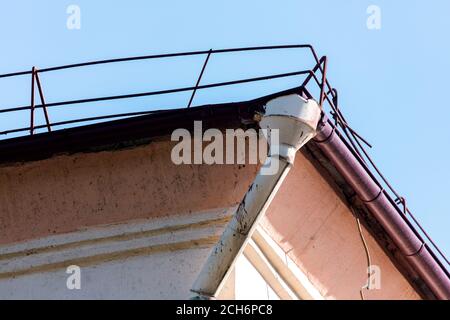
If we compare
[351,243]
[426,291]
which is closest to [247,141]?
[351,243]

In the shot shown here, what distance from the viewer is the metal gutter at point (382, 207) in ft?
37.8

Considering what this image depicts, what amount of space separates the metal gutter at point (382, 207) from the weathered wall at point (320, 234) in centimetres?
17

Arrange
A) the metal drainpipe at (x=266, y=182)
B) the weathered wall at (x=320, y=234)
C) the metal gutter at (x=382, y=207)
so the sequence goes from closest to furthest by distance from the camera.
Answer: the metal drainpipe at (x=266, y=182) → the metal gutter at (x=382, y=207) → the weathered wall at (x=320, y=234)

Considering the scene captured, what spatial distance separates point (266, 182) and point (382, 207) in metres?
1.01

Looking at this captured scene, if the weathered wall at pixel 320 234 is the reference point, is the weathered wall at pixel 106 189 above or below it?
above

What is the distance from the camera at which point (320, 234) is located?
11.8m

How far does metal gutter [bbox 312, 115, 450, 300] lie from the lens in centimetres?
1152

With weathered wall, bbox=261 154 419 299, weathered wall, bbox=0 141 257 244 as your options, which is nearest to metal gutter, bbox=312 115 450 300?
weathered wall, bbox=261 154 419 299

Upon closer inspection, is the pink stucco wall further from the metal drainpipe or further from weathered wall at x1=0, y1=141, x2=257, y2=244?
the metal drainpipe

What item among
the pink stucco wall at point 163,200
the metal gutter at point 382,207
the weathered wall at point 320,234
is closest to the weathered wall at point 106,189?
the pink stucco wall at point 163,200

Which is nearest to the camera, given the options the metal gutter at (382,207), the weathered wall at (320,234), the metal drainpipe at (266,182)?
the metal drainpipe at (266,182)

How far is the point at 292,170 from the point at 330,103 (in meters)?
0.50

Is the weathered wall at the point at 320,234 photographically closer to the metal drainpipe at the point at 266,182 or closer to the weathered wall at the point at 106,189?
the weathered wall at the point at 106,189

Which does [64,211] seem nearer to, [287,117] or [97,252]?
[97,252]
